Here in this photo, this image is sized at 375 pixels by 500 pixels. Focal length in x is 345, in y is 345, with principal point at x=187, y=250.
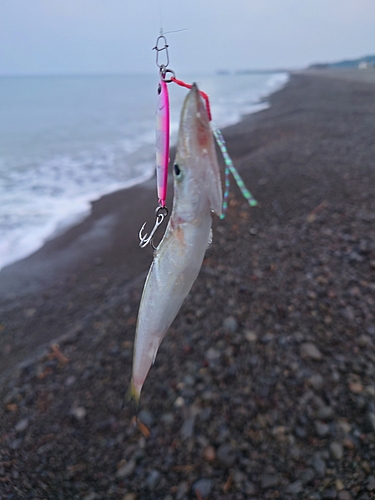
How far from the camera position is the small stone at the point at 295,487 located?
7.33ft

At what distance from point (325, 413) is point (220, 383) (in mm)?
804

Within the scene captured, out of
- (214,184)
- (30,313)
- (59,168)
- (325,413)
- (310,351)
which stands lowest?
(30,313)

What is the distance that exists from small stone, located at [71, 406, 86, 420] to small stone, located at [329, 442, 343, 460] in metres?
1.89

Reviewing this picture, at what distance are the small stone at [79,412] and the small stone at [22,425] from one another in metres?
0.39

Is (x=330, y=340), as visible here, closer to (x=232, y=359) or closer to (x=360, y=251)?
(x=232, y=359)

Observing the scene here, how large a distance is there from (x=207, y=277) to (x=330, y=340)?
4.95 ft

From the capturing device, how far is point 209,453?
2463 mm

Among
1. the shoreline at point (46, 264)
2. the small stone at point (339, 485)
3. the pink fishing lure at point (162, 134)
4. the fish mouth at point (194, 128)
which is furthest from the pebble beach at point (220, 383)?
the fish mouth at point (194, 128)

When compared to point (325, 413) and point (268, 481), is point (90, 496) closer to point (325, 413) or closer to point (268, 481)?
point (268, 481)

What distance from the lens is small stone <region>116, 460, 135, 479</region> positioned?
244 centimetres

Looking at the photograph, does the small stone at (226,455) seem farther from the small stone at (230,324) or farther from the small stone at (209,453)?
the small stone at (230,324)

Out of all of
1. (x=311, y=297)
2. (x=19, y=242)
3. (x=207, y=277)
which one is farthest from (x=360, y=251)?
(x=19, y=242)

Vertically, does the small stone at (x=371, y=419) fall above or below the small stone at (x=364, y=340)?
below

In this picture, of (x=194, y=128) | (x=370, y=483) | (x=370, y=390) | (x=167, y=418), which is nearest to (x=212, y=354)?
(x=167, y=418)
